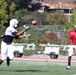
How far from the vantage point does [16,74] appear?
622 inches

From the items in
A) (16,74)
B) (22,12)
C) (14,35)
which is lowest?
(16,74)

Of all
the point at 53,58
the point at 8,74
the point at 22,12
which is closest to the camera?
the point at 8,74

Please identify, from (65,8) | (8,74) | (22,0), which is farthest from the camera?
(65,8)

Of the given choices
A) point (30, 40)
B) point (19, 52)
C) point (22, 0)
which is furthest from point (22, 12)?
point (19, 52)

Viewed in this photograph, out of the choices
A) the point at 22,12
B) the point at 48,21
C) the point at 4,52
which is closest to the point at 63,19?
the point at 48,21

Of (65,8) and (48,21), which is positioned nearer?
(48,21)

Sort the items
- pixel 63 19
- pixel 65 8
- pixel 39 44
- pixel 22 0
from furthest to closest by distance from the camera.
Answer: pixel 65 8 < pixel 22 0 < pixel 63 19 < pixel 39 44

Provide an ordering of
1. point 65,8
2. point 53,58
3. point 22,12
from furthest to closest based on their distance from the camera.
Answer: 1. point 65,8
2. point 22,12
3. point 53,58

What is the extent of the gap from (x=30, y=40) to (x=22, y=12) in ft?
118

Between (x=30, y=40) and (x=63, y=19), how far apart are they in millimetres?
28160

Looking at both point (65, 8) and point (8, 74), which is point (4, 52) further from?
point (65, 8)

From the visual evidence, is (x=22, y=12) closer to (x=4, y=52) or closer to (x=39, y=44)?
(x=39, y=44)

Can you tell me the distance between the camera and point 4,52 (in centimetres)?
1666

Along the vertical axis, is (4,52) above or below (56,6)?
below
